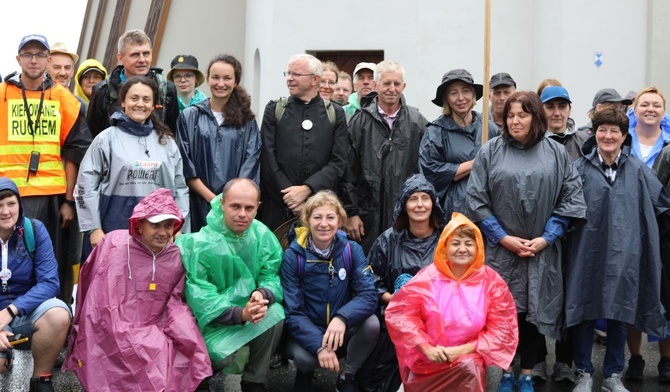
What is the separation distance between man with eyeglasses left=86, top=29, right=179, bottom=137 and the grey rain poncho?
7.84 feet

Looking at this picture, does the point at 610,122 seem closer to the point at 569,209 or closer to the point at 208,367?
the point at 569,209

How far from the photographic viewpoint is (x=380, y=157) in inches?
289

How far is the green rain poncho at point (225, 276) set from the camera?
599 centimetres

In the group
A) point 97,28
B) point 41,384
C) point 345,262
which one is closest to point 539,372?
point 345,262

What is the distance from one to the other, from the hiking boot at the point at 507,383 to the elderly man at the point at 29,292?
2826 millimetres

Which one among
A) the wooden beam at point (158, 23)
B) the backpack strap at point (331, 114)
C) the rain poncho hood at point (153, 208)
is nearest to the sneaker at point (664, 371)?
the backpack strap at point (331, 114)

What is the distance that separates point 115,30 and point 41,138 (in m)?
17.4

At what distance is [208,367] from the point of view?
584 centimetres

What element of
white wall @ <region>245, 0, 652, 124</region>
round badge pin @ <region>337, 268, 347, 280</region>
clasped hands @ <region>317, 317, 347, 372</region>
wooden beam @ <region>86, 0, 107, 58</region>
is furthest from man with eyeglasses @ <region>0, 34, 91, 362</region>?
wooden beam @ <region>86, 0, 107, 58</region>

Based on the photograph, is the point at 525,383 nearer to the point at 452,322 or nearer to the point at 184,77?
the point at 452,322

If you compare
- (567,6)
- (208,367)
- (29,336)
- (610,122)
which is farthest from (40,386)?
(567,6)

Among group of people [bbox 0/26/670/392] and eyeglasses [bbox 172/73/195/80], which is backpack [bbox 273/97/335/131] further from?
eyeglasses [bbox 172/73/195/80]

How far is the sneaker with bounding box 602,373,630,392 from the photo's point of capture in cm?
645

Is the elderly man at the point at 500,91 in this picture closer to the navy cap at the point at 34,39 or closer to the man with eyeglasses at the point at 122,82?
the man with eyeglasses at the point at 122,82
